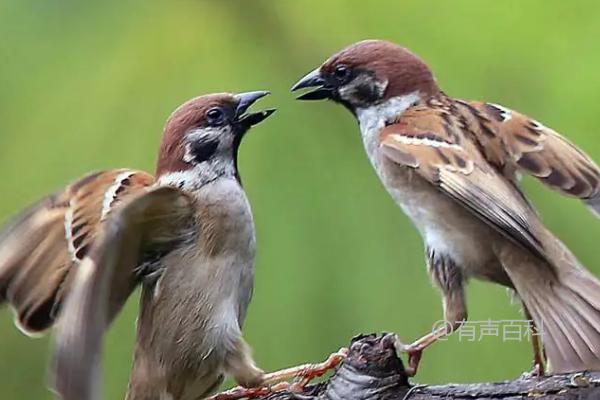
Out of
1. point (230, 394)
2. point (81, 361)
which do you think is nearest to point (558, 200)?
point (230, 394)

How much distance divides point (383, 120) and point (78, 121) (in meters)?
0.43

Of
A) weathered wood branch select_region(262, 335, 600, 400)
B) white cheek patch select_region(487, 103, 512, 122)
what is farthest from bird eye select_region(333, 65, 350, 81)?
weathered wood branch select_region(262, 335, 600, 400)

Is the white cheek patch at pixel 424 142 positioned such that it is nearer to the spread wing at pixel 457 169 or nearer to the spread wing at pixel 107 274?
the spread wing at pixel 457 169

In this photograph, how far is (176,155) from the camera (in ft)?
6.21

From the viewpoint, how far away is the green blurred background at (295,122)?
1.95 meters

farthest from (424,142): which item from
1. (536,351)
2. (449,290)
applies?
(536,351)

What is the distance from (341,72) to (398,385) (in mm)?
498

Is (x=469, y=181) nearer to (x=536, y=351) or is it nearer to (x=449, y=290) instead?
(x=449, y=290)

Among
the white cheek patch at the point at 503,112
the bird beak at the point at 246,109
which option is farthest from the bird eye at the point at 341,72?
the white cheek patch at the point at 503,112

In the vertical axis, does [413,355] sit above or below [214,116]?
below

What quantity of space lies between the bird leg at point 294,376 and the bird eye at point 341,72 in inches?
14.7

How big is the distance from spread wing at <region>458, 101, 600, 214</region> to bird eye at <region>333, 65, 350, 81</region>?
6.6 inches

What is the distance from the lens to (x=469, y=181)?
1822 mm

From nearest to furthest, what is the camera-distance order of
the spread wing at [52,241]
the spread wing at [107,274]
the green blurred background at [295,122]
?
the spread wing at [107,274] → the spread wing at [52,241] → the green blurred background at [295,122]
